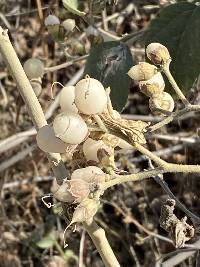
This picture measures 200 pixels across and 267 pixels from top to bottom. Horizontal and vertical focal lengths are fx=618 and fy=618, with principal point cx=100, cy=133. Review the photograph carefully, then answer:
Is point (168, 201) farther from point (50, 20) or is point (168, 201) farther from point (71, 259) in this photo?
point (71, 259)

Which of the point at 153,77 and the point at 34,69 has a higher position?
the point at 153,77

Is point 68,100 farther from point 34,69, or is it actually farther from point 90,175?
point 34,69

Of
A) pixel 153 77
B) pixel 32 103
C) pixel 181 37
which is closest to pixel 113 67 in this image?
pixel 181 37

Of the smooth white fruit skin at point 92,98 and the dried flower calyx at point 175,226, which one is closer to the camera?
the smooth white fruit skin at point 92,98

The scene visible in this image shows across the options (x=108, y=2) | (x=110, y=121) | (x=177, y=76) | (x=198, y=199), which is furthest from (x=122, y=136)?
(x=198, y=199)

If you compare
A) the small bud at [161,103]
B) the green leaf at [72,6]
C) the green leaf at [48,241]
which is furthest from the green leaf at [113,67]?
the green leaf at [48,241]

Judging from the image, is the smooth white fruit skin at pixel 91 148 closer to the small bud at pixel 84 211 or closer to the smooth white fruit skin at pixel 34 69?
the small bud at pixel 84 211
